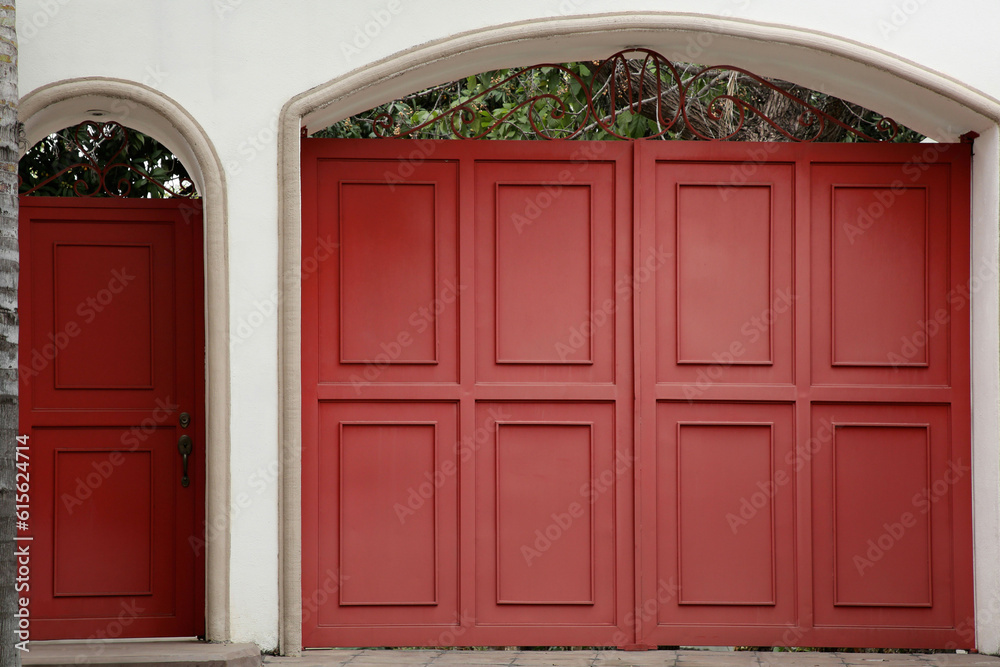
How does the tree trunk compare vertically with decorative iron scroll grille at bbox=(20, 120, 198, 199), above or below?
below

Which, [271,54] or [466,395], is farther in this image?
[466,395]

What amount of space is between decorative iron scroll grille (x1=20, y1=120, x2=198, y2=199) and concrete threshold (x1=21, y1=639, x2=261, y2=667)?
2.30 metres

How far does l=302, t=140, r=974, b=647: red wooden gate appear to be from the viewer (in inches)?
200

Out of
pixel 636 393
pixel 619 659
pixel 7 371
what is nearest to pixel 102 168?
pixel 7 371

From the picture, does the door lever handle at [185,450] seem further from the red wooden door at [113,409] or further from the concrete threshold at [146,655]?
the concrete threshold at [146,655]

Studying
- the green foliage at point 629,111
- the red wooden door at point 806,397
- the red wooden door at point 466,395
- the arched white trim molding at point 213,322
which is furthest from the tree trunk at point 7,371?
the green foliage at point 629,111

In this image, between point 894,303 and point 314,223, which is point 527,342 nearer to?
point 314,223

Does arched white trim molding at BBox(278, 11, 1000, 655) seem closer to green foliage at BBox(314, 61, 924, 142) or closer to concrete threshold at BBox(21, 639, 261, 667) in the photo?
concrete threshold at BBox(21, 639, 261, 667)

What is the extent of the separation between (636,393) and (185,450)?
2439 mm

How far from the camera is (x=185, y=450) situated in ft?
16.6

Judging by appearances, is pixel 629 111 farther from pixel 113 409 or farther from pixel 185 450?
pixel 113 409

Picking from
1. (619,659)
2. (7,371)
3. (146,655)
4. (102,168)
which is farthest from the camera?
(102,168)

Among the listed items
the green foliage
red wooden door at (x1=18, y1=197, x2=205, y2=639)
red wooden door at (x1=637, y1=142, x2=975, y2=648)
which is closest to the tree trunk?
red wooden door at (x1=18, y1=197, x2=205, y2=639)

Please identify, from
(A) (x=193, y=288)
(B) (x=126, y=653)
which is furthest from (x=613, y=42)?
(B) (x=126, y=653)
